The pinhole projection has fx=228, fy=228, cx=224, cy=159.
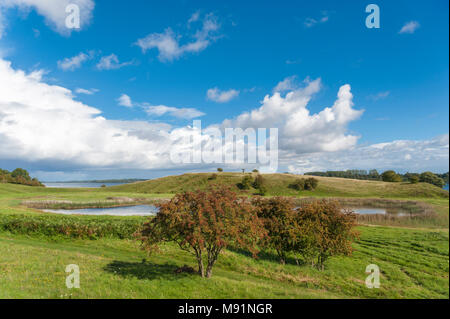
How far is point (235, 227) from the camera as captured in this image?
45.2ft

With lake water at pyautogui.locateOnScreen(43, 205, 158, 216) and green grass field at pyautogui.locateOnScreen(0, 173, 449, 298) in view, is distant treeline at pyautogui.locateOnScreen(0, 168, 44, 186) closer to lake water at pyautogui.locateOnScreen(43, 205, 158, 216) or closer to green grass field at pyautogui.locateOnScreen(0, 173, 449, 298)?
lake water at pyautogui.locateOnScreen(43, 205, 158, 216)

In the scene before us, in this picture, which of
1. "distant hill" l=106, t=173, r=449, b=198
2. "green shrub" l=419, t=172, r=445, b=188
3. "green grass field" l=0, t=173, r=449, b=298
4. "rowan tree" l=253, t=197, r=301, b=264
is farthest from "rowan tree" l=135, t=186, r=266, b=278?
"green shrub" l=419, t=172, r=445, b=188

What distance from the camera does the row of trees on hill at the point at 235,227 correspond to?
13.7 m

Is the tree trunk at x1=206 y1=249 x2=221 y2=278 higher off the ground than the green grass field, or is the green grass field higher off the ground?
the tree trunk at x1=206 y1=249 x2=221 y2=278

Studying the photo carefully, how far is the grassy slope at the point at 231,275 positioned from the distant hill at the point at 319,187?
178 ft

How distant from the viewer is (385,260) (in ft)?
76.1

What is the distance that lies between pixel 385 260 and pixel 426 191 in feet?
294

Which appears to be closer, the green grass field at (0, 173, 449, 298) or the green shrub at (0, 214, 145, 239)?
the green grass field at (0, 173, 449, 298)

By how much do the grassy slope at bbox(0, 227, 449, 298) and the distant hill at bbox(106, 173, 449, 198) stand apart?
5424 centimetres

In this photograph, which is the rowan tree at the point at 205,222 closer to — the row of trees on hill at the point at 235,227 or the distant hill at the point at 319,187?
the row of trees on hill at the point at 235,227

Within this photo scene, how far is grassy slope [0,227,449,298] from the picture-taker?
1244 cm

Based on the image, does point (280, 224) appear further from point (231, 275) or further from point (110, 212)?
point (110, 212)
